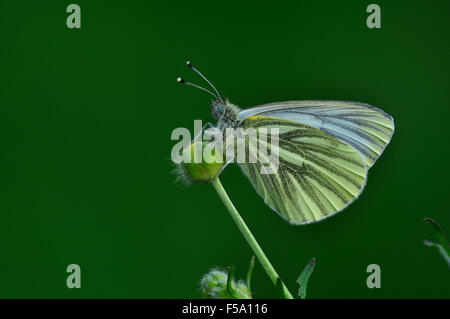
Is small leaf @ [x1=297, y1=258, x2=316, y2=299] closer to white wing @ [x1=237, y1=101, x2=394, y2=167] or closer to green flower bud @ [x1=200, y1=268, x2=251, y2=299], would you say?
green flower bud @ [x1=200, y1=268, x2=251, y2=299]

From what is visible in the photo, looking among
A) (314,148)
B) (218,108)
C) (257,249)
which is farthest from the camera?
(314,148)

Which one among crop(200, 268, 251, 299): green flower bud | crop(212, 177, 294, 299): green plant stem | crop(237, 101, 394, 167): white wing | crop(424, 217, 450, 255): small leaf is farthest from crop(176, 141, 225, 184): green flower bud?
crop(424, 217, 450, 255): small leaf

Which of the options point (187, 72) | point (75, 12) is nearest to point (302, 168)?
point (187, 72)

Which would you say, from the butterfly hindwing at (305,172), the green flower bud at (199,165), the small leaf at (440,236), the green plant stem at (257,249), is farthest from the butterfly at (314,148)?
the small leaf at (440,236)

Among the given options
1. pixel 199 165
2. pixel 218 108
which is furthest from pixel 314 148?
pixel 199 165

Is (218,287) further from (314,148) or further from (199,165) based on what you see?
(314,148)
